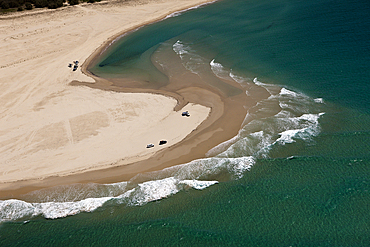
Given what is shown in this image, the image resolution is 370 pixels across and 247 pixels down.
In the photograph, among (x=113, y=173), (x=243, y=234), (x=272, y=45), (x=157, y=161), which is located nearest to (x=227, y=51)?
(x=272, y=45)

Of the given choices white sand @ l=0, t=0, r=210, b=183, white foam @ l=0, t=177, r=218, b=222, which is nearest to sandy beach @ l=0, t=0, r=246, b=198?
white sand @ l=0, t=0, r=210, b=183

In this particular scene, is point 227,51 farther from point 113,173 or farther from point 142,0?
point 142,0

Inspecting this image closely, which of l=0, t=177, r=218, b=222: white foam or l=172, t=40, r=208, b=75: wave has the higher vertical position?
l=172, t=40, r=208, b=75: wave

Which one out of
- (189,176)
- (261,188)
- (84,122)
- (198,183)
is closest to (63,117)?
(84,122)

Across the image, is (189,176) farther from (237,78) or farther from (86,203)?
(237,78)

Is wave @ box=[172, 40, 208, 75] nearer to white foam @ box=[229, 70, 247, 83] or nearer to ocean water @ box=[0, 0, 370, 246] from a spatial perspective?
ocean water @ box=[0, 0, 370, 246]

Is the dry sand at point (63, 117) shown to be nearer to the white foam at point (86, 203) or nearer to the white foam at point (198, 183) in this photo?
the white foam at point (86, 203)

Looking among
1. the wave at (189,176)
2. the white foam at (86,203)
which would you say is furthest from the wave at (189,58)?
the white foam at (86,203)
